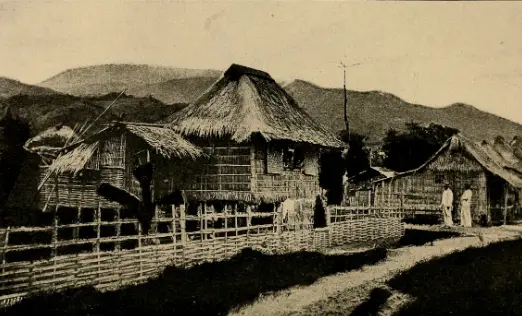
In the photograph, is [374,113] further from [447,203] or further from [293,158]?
[293,158]

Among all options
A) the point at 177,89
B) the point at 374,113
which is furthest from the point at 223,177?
the point at 374,113

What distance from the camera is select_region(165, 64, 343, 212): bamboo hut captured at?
1340cm

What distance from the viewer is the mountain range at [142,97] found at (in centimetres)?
1212

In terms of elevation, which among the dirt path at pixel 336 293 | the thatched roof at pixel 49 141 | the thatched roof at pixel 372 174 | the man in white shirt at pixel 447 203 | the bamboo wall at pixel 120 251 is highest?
the thatched roof at pixel 49 141

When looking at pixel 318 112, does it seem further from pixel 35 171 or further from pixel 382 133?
pixel 35 171

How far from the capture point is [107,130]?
40.7 ft

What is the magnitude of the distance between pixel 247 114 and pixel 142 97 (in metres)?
7.70

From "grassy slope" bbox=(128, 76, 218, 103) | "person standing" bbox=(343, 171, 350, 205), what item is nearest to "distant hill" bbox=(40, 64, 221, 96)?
"grassy slope" bbox=(128, 76, 218, 103)

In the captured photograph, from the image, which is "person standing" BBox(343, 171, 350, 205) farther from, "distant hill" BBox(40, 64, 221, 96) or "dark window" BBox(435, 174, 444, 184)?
"distant hill" BBox(40, 64, 221, 96)

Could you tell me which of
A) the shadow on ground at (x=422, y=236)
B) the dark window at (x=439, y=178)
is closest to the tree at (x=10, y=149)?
the shadow on ground at (x=422, y=236)

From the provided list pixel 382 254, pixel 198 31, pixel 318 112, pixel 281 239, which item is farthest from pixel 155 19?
pixel 318 112

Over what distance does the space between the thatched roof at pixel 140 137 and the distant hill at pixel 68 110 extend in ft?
10.6

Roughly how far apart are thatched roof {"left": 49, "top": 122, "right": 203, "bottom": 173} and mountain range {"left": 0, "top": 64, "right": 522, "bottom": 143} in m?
1.30

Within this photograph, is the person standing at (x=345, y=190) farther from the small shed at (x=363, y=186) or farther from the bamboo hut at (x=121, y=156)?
the bamboo hut at (x=121, y=156)
